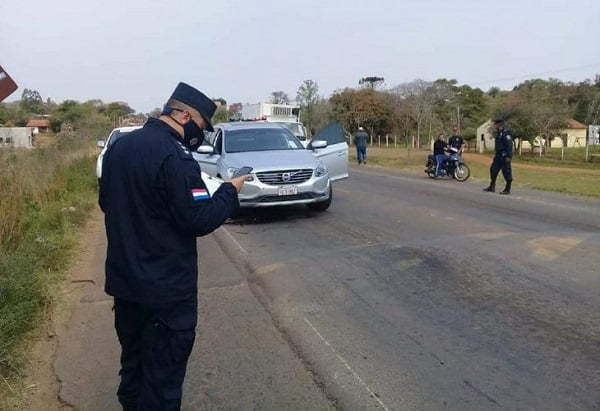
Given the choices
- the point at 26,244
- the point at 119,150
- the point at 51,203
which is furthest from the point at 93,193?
the point at 119,150

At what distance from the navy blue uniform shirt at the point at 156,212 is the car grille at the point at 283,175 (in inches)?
299

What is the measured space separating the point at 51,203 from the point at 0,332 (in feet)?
26.0

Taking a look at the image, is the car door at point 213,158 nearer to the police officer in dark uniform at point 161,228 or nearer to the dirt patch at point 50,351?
the dirt patch at point 50,351

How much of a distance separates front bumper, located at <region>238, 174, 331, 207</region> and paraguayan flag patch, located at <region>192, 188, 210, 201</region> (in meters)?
7.48

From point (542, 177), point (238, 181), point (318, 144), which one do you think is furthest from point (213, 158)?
point (542, 177)

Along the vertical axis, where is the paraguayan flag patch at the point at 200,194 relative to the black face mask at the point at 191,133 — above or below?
below

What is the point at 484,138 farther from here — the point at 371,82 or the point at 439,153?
the point at 439,153

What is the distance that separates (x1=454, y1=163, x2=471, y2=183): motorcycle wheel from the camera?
19891 millimetres

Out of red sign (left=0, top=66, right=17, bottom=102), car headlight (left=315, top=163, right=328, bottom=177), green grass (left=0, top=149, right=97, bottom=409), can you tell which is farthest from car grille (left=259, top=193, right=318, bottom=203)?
red sign (left=0, top=66, right=17, bottom=102)

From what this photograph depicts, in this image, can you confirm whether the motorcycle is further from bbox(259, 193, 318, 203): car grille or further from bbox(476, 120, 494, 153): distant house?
bbox(476, 120, 494, 153): distant house

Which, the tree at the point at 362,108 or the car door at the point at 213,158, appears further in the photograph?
the tree at the point at 362,108

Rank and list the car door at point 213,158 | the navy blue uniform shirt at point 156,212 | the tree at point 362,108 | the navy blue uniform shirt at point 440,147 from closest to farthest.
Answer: the navy blue uniform shirt at point 156,212 → the car door at point 213,158 → the navy blue uniform shirt at point 440,147 → the tree at point 362,108

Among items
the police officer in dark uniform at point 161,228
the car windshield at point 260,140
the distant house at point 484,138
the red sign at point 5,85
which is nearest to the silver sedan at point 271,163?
the car windshield at point 260,140

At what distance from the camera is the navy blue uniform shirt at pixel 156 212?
115 inches
